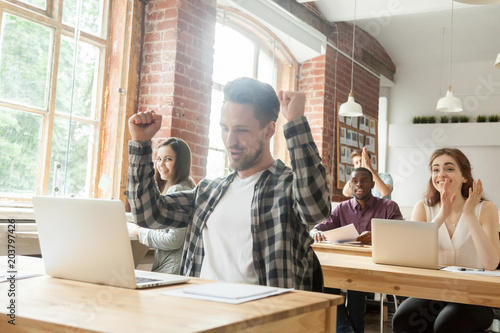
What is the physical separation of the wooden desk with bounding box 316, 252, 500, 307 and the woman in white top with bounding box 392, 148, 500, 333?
249 millimetres

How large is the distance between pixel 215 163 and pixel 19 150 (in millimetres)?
2152

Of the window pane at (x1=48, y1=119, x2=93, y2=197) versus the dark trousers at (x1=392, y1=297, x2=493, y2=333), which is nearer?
the dark trousers at (x1=392, y1=297, x2=493, y2=333)

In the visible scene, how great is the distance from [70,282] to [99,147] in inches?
109

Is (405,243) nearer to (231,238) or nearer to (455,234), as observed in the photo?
(455,234)

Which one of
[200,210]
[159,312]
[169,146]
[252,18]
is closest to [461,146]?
[252,18]

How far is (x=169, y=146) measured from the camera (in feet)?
10.2

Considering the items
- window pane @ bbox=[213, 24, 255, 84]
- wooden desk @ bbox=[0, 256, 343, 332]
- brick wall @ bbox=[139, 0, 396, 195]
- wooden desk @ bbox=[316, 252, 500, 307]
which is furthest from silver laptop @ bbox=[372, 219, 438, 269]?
window pane @ bbox=[213, 24, 255, 84]

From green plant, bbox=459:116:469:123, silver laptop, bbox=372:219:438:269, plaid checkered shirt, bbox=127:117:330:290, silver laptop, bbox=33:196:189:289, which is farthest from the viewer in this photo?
green plant, bbox=459:116:469:123

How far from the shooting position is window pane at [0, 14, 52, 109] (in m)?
3.38

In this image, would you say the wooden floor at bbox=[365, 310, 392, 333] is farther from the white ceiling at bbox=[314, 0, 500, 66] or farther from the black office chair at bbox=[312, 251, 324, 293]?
the white ceiling at bbox=[314, 0, 500, 66]

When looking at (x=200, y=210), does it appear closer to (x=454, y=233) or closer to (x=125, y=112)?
(x=454, y=233)

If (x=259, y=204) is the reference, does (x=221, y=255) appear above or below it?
below

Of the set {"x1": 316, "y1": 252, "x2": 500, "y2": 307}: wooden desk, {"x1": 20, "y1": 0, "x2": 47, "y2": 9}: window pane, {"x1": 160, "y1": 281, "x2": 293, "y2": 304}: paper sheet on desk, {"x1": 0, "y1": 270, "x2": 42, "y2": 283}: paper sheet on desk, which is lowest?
{"x1": 316, "y1": 252, "x2": 500, "y2": 307}: wooden desk

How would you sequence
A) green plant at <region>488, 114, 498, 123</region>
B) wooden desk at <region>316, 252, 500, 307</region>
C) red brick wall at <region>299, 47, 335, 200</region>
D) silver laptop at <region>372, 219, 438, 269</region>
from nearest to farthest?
wooden desk at <region>316, 252, 500, 307</region>, silver laptop at <region>372, 219, 438, 269</region>, red brick wall at <region>299, 47, 335, 200</region>, green plant at <region>488, 114, 498, 123</region>
